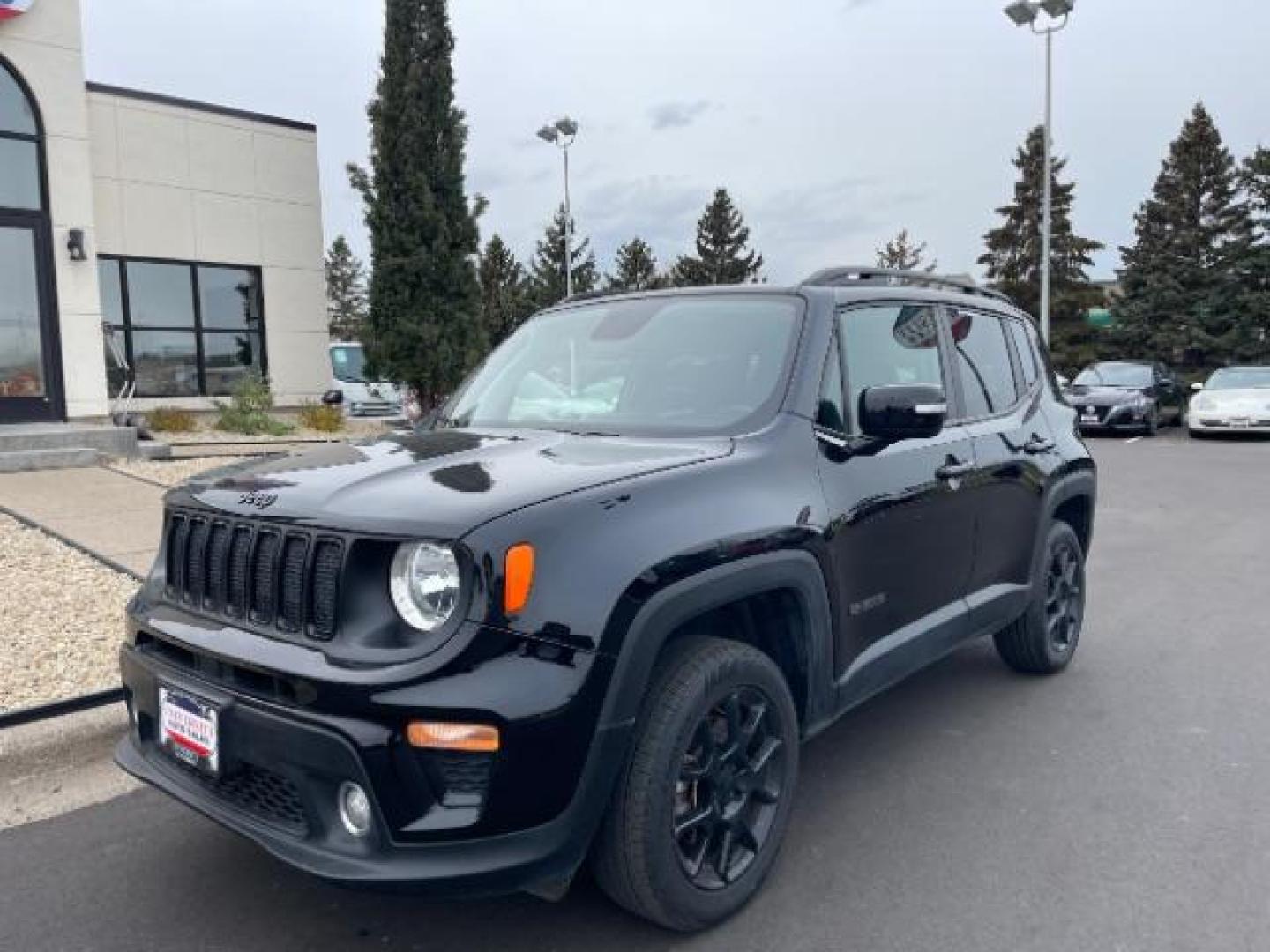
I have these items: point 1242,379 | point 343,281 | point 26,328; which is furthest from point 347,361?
point 343,281

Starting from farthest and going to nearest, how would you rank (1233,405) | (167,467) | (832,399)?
Answer: 1. (1233,405)
2. (167,467)
3. (832,399)

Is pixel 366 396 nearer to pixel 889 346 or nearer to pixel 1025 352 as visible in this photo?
pixel 1025 352

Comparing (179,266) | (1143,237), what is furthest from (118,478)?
(1143,237)

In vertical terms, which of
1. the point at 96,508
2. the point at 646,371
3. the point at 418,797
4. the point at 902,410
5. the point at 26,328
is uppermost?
the point at 26,328

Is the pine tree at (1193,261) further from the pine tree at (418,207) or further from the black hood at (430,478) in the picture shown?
the black hood at (430,478)

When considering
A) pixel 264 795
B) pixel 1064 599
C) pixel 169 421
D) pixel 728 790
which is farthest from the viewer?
pixel 169 421

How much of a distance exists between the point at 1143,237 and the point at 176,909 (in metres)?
38.0

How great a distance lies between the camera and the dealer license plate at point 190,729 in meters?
2.46

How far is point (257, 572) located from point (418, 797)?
2.52 feet

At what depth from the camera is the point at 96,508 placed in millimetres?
8422

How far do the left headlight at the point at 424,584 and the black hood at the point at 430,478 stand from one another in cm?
6

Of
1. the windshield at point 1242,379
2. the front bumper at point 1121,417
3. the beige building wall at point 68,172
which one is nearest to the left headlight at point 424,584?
the beige building wall at point 68,172

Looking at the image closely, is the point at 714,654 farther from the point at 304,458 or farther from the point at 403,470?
the point at 304,458

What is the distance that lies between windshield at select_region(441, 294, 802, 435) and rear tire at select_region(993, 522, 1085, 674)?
6.51 feet
